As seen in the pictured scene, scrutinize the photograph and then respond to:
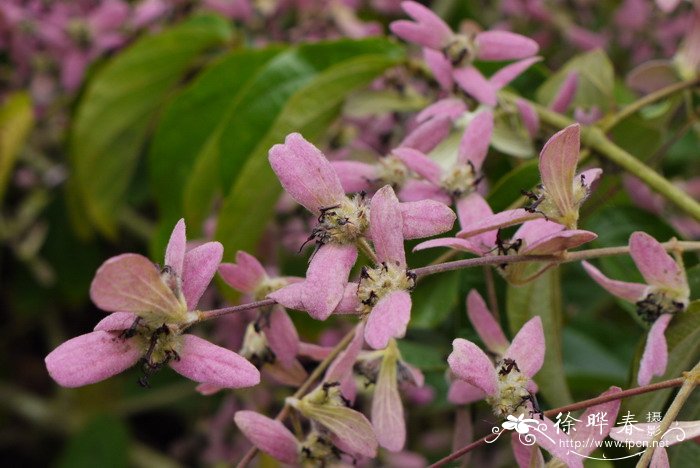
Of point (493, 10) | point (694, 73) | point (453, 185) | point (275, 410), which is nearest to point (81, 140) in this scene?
point (275, 410)

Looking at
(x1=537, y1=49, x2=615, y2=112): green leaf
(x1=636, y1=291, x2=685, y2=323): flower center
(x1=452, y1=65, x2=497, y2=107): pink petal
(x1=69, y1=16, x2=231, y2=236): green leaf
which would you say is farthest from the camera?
(x1=69, y1=16, x2=231, y2=236): green leaf

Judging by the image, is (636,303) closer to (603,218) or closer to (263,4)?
(603,218)

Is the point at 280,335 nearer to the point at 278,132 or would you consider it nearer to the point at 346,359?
the point at 346,359

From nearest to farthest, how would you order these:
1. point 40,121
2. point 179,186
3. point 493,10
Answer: point 179,186 < point 40,121 < point 493,10

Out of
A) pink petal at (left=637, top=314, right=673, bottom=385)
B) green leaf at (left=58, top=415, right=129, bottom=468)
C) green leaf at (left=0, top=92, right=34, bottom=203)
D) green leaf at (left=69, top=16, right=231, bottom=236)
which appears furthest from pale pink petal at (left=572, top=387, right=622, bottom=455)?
green leaf at (left=58, top=415, right=129, bottom=468)

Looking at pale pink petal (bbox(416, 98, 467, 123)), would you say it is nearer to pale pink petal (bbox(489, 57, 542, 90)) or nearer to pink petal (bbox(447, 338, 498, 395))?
pale pink petal (bbox(489, 57, 542, 90))

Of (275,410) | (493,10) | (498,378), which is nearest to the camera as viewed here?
(498,378)
